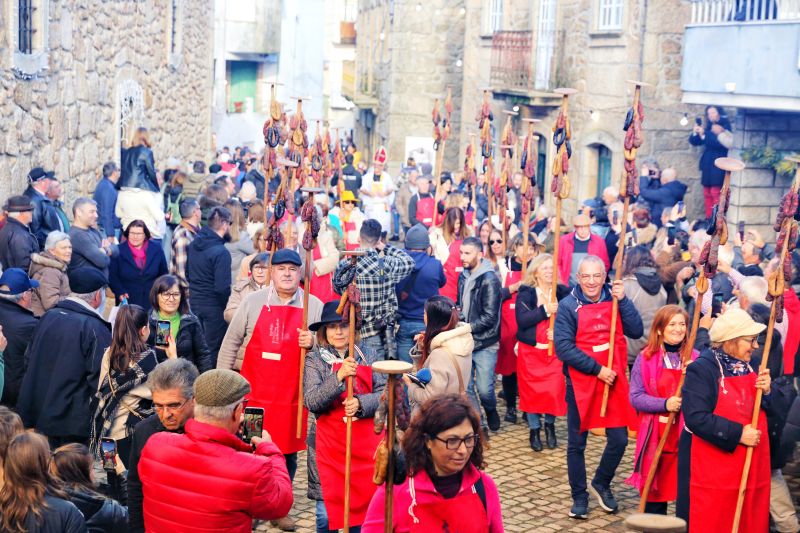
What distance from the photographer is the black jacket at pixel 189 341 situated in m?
7.50

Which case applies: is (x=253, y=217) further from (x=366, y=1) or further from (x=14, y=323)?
(x=366, y=1)

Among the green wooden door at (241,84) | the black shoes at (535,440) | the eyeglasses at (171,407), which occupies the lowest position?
the black shoes at (535,440)

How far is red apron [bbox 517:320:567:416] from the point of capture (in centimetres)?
955

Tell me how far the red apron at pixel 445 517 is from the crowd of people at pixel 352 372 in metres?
0.01

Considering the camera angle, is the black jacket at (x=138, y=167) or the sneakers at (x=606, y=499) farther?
the black jacket at (x=138, y=167)

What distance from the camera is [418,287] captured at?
10.3m

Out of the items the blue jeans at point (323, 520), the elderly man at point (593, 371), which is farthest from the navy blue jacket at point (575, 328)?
the blue jeans at point (323, 520)

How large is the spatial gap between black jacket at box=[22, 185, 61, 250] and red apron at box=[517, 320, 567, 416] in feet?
15.8

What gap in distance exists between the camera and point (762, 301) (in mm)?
8539

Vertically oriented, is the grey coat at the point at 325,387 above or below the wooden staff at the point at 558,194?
below

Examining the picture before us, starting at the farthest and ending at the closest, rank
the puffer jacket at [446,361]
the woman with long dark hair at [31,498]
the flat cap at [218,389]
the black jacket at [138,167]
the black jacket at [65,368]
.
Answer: the black jacket at [138,167] → the black jacket at [65,368] → the puffer jacket at [446,361] → the flat cap at [218,389] → the woman with long dark hair at [31,498]

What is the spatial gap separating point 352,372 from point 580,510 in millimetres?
2726

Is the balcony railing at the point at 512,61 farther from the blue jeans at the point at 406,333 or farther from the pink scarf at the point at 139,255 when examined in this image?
the pink scarf at the point at 139,255

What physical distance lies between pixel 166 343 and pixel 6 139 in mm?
5151
